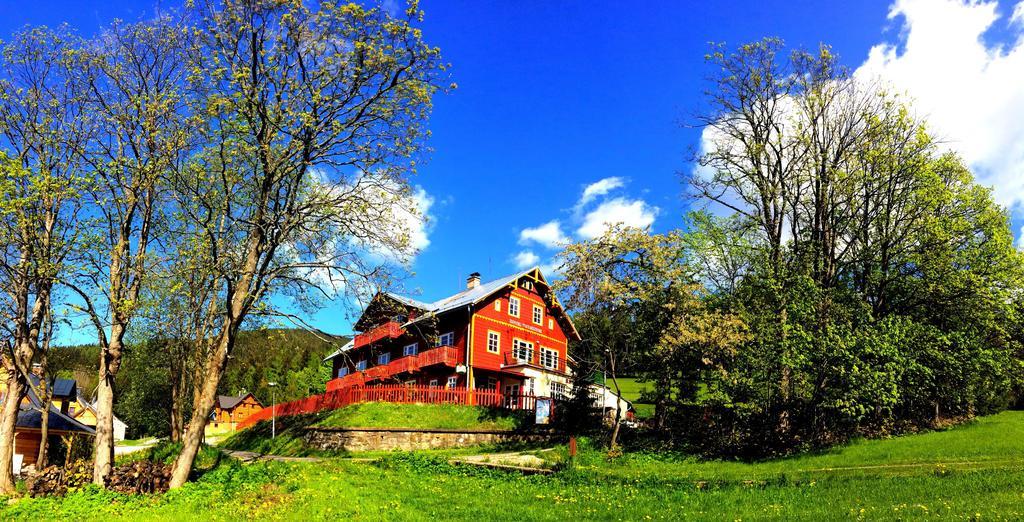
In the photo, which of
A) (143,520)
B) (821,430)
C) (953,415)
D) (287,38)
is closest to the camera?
(143,520)

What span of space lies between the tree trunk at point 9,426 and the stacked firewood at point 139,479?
134 inches

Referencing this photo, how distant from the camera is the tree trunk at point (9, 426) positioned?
17.0 m

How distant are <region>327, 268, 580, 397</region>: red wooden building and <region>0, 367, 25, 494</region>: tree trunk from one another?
65.3 ft

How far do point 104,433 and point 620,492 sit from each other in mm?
13666

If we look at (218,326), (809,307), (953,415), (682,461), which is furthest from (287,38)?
(953,415)

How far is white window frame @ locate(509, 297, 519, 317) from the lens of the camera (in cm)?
4319

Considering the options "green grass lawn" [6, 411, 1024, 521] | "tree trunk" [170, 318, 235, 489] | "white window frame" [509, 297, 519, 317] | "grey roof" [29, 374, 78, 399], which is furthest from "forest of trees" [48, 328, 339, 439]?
"white window frame" [509, 297, 519, 317]

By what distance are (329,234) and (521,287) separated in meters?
27.0

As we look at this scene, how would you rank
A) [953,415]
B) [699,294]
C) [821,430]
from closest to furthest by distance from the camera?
[821,430], [699,294], [953,415]

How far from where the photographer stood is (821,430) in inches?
891

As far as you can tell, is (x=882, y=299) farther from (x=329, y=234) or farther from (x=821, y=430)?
(x=329, y=234)

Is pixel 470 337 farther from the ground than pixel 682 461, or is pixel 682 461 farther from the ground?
pixel 470 337

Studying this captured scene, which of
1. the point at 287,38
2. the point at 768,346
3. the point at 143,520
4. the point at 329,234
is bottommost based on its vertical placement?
the point at 143,520

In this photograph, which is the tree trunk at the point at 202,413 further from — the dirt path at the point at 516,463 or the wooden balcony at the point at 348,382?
the wooden balcony at the point at 348,382
